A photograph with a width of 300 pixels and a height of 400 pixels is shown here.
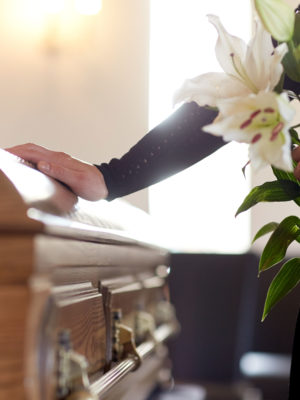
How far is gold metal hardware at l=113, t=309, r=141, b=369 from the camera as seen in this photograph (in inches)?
52.9

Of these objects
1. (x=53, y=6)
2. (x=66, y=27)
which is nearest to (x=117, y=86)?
(x=66, y=27)

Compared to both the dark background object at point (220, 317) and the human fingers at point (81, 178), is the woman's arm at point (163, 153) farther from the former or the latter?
the dark background object at point (220, 317)

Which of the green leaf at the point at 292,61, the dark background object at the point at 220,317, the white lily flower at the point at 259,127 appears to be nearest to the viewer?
the white lily flower at the point at 259,127

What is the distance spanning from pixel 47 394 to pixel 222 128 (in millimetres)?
354

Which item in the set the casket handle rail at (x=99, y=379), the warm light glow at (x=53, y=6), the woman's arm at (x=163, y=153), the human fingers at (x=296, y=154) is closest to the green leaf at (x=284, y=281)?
the human fingers at (x=296, y=154)

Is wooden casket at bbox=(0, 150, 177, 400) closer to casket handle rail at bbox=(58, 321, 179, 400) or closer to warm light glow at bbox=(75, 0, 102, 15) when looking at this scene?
casket handle rail at bbox=(58, 321, 179, 400)

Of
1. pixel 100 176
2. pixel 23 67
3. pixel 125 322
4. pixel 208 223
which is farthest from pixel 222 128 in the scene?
pixel 208 223

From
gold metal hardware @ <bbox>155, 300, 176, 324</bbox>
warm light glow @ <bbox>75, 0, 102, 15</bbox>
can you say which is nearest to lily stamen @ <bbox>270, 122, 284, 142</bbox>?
gold metal hardware @ <bbox>155, 300, 176, 324</bbox>

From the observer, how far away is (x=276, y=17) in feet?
2.47

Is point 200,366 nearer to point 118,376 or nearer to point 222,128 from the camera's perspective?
point 118,376

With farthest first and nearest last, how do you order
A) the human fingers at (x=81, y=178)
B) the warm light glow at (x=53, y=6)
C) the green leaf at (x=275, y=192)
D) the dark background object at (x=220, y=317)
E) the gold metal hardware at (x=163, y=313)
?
the warm light glow at (x=53, y=6) < the dark background object at (x=220, y=317) < the gold metal hardware at (x=163, y=313) < the human fingers at (x=81, y=178) < the green leaf at (x=275, y=192)

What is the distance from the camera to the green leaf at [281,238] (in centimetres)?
99

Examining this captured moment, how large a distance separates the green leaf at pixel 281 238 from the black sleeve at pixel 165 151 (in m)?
0.39

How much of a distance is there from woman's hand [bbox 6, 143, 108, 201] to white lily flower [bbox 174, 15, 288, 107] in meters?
0.40
